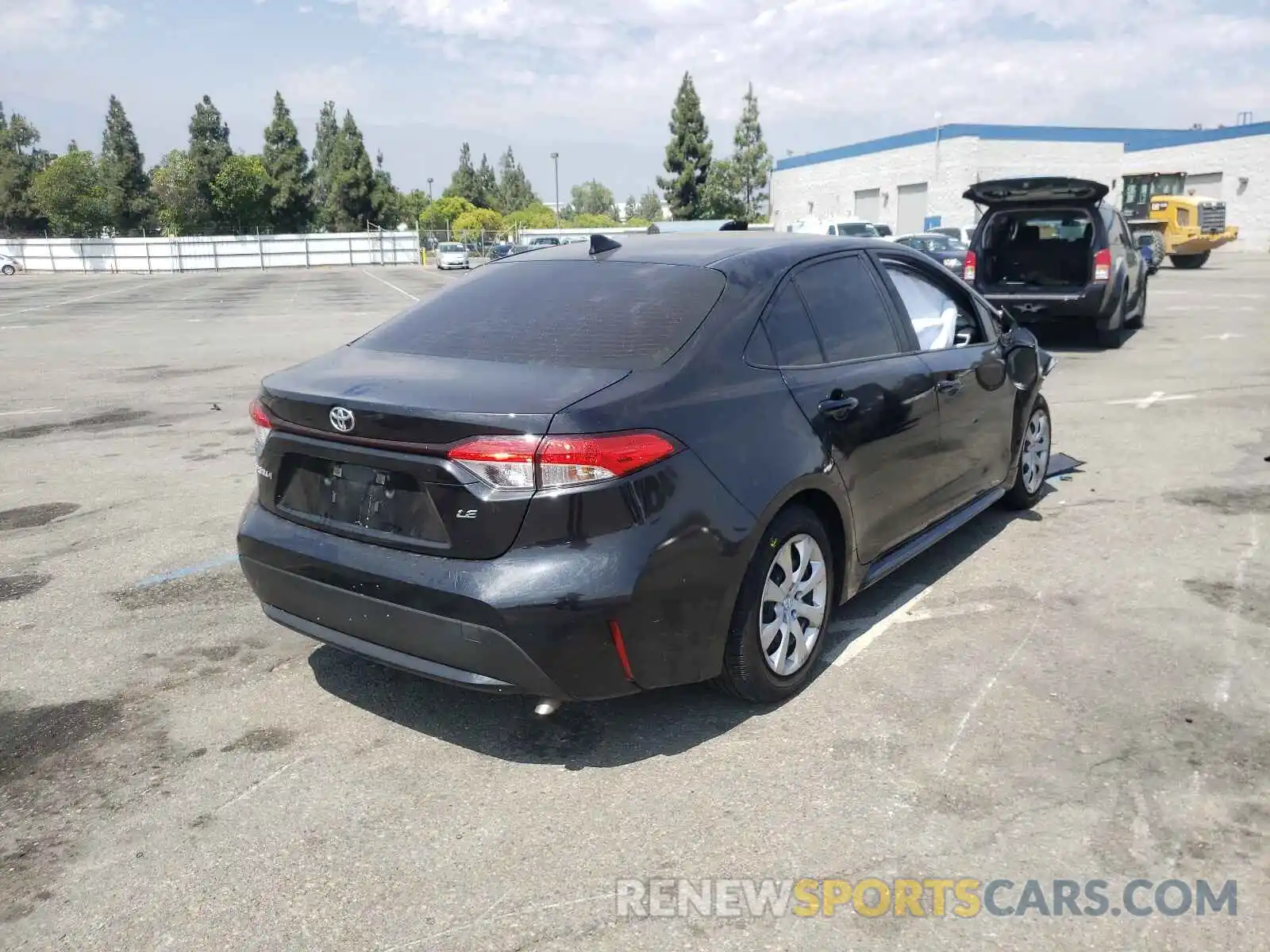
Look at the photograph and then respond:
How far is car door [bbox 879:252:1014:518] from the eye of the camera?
4617mm

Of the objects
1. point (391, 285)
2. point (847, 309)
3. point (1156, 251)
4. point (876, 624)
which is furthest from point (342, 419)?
point (391, 285)

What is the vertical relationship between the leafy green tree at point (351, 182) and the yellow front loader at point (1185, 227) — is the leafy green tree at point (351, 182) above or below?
above

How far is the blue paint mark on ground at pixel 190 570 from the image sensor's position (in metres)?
5.04

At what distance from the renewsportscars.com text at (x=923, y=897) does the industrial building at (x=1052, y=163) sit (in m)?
45.4

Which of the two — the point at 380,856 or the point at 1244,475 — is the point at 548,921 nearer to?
the point at 380,856

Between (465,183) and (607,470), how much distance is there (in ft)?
383

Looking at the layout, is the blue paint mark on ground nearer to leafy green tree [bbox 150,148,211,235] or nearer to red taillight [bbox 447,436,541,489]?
red taillight [bbox 447,436,541,489]

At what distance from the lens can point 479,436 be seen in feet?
9.68

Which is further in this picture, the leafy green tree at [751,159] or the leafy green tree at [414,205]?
the leafy green tree at [414,205]

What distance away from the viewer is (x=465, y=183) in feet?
372

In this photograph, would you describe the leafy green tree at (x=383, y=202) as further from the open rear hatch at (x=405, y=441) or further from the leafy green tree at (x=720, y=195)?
the open rear hatch at (x=405, y=441)

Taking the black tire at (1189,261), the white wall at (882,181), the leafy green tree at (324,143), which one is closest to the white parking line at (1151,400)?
the black tire at (1189,261)

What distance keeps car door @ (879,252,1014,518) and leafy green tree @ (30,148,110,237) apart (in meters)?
91.4

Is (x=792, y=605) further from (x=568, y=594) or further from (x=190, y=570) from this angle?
(x=190, y=570)
